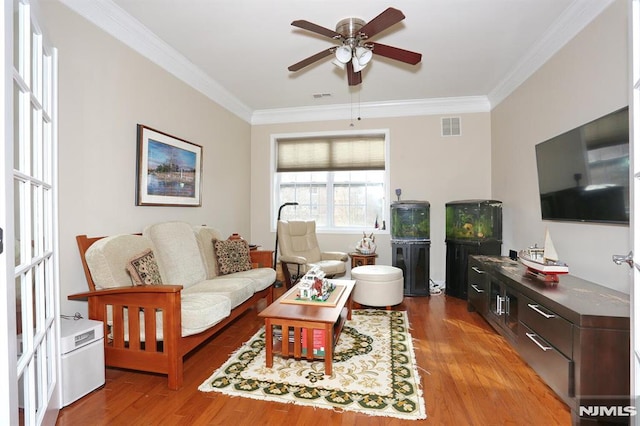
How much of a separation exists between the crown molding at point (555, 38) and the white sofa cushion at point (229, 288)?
3565 mm

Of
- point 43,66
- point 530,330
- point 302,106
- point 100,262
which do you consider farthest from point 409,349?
point 302,106

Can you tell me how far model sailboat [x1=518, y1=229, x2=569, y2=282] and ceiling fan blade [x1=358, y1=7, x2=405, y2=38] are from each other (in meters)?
2.00

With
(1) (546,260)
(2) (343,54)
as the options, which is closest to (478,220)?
(1) (546,260)

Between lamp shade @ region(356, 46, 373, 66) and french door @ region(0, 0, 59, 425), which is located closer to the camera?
french door @ region(0, 0, 59, 425)

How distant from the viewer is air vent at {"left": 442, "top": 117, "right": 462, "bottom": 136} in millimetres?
4641

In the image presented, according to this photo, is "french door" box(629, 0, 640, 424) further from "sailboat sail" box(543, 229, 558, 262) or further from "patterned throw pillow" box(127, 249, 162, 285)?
"patterned throw pillow" box(127, 249, 162, 285)

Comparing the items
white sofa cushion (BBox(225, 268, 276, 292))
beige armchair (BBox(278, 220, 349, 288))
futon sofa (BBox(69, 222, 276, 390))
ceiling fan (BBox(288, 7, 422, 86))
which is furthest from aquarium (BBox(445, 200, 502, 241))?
futon sofa (BBox(69, 222, 276, 390))

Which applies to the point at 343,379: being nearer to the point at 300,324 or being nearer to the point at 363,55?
the point at 300,324

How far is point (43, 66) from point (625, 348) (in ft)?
11.0

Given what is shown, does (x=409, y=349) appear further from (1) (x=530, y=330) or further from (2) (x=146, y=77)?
(2) (x=146, y=77)

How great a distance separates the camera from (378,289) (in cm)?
350

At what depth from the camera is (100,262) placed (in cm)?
219

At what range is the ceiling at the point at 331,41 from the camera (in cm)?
249

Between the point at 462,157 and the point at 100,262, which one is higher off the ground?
the point at 462,157
